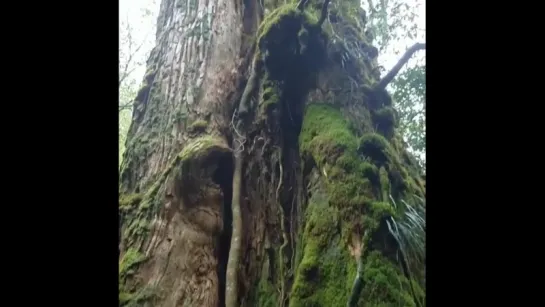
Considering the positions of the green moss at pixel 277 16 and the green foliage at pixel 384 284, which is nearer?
the green foliage at pixel 384 284

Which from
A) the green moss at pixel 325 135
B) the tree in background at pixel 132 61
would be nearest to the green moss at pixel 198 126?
the tree in background at pixel 132 61

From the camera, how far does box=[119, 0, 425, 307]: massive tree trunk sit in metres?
1.47

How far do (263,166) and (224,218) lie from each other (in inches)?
8.6

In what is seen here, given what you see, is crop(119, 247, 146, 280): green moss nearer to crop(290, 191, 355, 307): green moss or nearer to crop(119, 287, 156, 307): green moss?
crop(119, 287, 156, 307): green moss

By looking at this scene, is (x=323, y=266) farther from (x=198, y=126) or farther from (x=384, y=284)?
(x=198, y=126)

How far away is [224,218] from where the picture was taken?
5.25 feet

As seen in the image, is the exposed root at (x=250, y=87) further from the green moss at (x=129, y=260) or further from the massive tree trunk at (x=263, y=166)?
the green moss at (x=129, y=260)

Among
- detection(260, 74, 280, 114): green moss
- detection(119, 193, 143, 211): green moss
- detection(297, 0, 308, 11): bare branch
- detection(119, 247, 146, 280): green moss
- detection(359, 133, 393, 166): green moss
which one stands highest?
detection(297, 0, 308, 11): bare branch

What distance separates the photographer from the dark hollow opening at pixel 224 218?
1.53m

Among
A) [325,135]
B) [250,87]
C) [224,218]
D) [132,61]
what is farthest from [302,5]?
[224,218]

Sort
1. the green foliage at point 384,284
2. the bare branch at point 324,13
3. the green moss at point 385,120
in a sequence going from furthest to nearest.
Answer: the bare branch at point 324,13 → the green moss at point 385,120 → the green foliage at point 384,284

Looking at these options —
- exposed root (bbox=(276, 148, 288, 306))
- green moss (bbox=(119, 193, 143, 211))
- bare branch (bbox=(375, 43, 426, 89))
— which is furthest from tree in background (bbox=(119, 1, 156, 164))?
bare branch (bbox=(375, 43, 426, 89))

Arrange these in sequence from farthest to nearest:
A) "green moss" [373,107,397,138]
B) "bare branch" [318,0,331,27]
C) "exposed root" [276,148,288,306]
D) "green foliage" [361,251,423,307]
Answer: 1. "bare branch" [318,0,331,27]
2. "green moss" [373,107,397,138]
3. "exposed root" [276,148,288,306]
4. "green foliage" [361,251,423,307]
